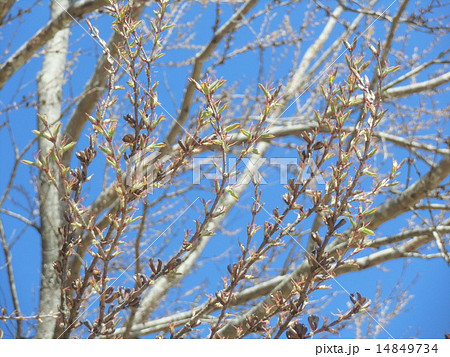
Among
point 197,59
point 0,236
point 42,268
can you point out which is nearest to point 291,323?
point 197,59

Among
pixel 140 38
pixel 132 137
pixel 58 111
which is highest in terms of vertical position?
pixel 58 111

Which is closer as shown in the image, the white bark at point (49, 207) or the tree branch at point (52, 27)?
the tree branch at point (52, 27)

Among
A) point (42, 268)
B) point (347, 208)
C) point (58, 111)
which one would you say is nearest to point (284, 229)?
point (347, 208)

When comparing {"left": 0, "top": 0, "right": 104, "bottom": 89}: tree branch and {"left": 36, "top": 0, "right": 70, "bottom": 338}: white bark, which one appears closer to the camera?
{"left": 0, "top": 0, "right": 104, "bottom": 89}: tree branch

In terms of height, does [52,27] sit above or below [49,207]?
above

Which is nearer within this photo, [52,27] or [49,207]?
[52,27]

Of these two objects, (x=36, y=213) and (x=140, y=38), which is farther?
(x=36, y=213)

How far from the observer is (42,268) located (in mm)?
2283
